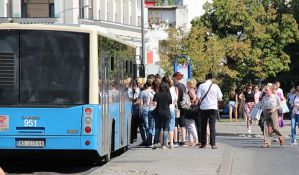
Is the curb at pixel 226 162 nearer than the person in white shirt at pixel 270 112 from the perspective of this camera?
Yes

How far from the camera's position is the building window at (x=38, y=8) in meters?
60.0

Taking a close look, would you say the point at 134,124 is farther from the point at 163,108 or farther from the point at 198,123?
the point at 163,108

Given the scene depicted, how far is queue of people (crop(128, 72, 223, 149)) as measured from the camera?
21.4 meters

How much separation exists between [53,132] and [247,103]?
59.3 ft

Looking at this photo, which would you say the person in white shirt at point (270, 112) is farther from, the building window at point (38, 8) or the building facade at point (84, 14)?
the building window at point (38, 8)

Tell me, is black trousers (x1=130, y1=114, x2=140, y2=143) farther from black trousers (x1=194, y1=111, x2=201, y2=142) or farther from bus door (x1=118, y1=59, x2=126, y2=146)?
bus door (x1=118, y1=59, x2=126, y2=146)

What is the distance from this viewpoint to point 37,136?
1617cm

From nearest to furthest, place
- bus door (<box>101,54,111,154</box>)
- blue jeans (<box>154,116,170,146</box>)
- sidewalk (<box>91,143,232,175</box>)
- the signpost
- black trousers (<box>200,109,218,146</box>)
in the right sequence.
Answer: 1. sidewalk (<box>91,143,232,175</box>)
2. bus door (<box>101,54,111,154</box>)
3. blue jeans (<box>154,116,170,146</box>)
4. black trousers (<box>200,109,218,146</box>)
5. the signpost

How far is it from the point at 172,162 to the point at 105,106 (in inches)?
68.4

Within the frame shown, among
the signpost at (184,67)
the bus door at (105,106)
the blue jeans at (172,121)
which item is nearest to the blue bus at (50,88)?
the bus door at (105,106)

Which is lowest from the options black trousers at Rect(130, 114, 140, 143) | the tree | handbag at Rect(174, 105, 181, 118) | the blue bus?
black trousers at Rect(130, 114, 140, 143)

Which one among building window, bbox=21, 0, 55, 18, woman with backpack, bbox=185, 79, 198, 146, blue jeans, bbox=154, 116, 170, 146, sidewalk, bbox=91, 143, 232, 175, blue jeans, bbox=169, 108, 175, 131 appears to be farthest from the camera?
building window, bbox=21, 0, 55, 18

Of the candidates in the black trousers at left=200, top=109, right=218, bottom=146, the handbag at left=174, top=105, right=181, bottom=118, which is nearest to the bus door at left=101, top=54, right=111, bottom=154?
the black trousers at left=200, top=109, right=218, bottom=146

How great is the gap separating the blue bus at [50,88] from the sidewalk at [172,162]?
842 millimetres
